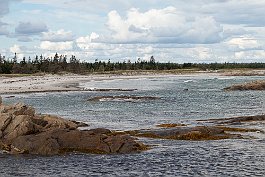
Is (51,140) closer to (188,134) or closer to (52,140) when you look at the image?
(52,140)

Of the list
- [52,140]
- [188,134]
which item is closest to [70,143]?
[52,140]

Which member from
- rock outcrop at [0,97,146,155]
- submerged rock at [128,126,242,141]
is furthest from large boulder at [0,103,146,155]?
submerged rock at [128,126,242,141]

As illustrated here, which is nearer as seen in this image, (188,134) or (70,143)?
(70,143)

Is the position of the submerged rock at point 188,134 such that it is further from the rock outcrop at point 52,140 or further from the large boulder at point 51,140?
the large boulder at point 51,140

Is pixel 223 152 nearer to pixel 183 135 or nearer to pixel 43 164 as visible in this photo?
pixel 183 135

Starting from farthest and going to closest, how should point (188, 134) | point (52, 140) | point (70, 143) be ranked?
point (188, 134)
point (70, 143)
point (52, 140)

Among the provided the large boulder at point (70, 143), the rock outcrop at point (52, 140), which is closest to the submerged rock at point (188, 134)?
the rock outcrop at point (52, 140)

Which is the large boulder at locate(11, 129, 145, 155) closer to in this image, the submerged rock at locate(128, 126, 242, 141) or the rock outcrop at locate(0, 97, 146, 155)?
the rock outcrop at locate(0, 97, 146, 155)

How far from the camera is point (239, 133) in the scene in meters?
41.3

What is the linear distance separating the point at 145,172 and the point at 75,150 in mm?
7598

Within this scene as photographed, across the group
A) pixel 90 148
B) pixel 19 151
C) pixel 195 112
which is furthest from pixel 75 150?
pixel 195 112

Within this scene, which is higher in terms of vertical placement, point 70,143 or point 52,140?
point 52,140

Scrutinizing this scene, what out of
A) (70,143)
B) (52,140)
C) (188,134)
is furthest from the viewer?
(188,134)

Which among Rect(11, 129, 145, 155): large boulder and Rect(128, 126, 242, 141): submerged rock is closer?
Rect(11, 129, 145, 155): large boulder
